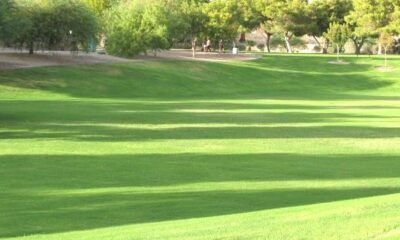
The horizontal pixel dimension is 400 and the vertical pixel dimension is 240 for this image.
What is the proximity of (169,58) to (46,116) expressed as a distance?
47.0 m

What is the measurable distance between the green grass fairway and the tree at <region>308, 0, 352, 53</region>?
66487mm

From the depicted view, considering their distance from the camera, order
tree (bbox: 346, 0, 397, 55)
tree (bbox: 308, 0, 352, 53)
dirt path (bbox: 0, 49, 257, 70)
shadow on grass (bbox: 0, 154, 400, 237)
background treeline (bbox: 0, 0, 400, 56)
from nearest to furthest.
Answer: shadow on grass (bbox: 0, 154, 400, 237) → dirt path (bbox: 0, 49, 257, 70) → background treeline (bbox: 0, 0, 400, 56) → tree (bbox: 346, 0, 397, 55) → tree (bbox: 308, 0, 352, 53)

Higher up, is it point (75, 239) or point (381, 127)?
point (75, 239)

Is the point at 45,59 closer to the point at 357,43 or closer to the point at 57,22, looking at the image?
the point at 57,22

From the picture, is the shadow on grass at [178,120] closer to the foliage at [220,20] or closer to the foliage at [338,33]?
the foliage at [220,20]

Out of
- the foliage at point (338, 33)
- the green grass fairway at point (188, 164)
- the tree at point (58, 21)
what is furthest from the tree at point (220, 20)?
the green grass fairway at point (188, 164)

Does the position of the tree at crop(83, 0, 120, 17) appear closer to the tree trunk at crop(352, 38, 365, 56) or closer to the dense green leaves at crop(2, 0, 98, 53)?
the dense green leaves at crop(2, 0, 98, 53)

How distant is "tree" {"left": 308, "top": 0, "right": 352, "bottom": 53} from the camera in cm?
13075

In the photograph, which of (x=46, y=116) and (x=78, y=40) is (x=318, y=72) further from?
(x=46, y=116)

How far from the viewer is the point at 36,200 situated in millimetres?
18953

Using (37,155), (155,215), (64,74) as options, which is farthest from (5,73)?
(155,215)

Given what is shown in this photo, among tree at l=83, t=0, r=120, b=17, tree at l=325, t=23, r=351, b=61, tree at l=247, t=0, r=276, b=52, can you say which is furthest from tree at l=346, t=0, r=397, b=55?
tree at l=83, t=0, r=120, b=17

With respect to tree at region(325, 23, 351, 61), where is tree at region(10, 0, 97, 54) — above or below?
above

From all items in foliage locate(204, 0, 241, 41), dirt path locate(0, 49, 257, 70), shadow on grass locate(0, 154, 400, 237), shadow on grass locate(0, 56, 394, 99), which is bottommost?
shadow on grass locate(0, 56, 394, 99)
